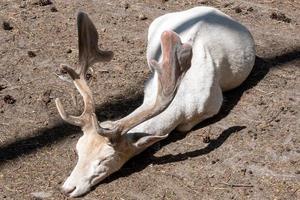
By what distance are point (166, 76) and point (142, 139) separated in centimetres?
64

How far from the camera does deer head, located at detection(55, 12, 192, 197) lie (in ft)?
19.7

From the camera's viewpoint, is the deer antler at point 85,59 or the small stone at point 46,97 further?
the small stone at point 46,97

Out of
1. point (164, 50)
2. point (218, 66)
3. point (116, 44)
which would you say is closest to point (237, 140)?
point (218, 66)

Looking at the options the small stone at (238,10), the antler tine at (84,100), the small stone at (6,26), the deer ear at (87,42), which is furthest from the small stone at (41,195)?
the small stone at (238,10)

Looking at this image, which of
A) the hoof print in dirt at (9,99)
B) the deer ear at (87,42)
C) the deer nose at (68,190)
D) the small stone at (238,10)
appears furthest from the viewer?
the small stone at (238,10)

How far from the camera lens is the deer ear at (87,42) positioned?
20.9 feet

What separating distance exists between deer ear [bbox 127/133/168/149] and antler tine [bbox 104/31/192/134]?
217 mm

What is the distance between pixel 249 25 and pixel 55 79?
2.61 metres

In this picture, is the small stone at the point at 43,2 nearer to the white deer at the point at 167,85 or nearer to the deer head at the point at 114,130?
the white deer at the point at 167,85

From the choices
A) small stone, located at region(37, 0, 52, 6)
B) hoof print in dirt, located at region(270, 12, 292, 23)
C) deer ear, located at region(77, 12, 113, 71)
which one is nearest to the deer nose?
deer ear, located at region(77, 12, 113, 71)

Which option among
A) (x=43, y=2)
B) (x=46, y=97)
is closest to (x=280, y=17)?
(x=43, y=2)

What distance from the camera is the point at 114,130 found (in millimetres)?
6016

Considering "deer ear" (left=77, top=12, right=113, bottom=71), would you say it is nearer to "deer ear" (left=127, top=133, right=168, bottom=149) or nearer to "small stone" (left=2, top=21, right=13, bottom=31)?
"deer ear" (left=127, top=133, right=168, bottom=149)

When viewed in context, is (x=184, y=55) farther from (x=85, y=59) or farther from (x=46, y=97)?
(x=46, y=97)
